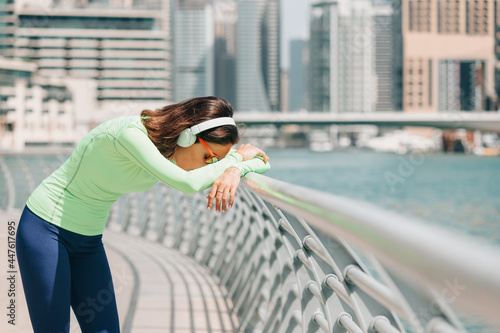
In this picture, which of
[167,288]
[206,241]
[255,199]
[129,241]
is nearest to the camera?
[255,199]

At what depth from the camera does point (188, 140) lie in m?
2.07

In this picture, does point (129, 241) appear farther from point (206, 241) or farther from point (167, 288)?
point (167, 288)

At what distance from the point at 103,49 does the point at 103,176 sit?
102520 mm

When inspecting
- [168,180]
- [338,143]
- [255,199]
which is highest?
[168,180]

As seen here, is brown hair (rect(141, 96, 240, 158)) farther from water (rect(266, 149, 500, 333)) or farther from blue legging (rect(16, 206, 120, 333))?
water (rect(266, 149, 500, 333))

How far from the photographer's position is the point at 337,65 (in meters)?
170

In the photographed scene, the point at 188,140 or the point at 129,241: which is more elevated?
the point at 188,140

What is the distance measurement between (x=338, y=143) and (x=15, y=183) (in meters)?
130

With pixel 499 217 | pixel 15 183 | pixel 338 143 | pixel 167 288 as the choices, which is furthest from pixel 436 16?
pixel 167 288

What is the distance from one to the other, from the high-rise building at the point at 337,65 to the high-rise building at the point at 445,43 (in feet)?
97.7

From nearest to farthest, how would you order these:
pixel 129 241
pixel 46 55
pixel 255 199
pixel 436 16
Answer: pixel 255 199 < pixel 129 241 < pixel 436 16 < pixel 46 55

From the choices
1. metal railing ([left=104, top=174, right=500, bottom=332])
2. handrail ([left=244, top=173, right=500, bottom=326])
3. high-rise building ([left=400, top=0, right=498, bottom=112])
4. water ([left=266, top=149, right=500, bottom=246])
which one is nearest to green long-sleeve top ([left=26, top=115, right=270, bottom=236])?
metal railing ([left=104, top=174, right=500, bottom=332])

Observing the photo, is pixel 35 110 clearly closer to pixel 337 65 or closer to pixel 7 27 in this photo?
pixel 7 27

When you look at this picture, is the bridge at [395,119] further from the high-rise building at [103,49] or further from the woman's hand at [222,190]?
the woman's hand at [222,190]
